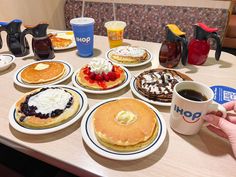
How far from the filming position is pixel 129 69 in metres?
1.03

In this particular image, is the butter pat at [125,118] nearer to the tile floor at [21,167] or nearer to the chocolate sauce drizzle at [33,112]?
the chocolate sauce drizzle at [33,112]

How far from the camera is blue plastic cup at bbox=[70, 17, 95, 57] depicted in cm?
105

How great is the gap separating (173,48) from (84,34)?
474mm

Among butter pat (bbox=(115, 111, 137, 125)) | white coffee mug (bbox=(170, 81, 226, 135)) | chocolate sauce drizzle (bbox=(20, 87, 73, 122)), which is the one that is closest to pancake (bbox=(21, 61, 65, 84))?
chocolate sauce drizzle (bbox=(20, 87, 73, 122))

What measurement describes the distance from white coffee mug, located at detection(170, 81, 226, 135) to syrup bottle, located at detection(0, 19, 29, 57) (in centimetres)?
95

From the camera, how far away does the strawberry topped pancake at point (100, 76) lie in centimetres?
85

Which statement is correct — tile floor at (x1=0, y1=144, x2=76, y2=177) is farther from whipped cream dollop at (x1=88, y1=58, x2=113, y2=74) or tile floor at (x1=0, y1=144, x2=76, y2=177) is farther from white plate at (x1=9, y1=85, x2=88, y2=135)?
whipped cream dollop at (x1=88, y1=58, x2=113, y2=74)

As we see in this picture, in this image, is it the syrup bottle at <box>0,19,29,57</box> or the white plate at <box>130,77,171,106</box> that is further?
the syrup bottle at <box>0,19,29,57</box>

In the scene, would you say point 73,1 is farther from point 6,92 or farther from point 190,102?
point 190,102

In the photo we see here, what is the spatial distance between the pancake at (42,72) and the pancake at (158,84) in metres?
0.38

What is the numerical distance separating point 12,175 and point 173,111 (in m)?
0.80

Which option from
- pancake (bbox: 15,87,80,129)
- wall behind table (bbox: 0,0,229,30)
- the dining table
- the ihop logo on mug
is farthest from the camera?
wall behind table (bbox: 0,0,229,30)

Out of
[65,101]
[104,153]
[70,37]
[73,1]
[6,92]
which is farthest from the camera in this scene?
[73,1]

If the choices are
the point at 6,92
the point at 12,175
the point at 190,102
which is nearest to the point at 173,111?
the point at 190,102
